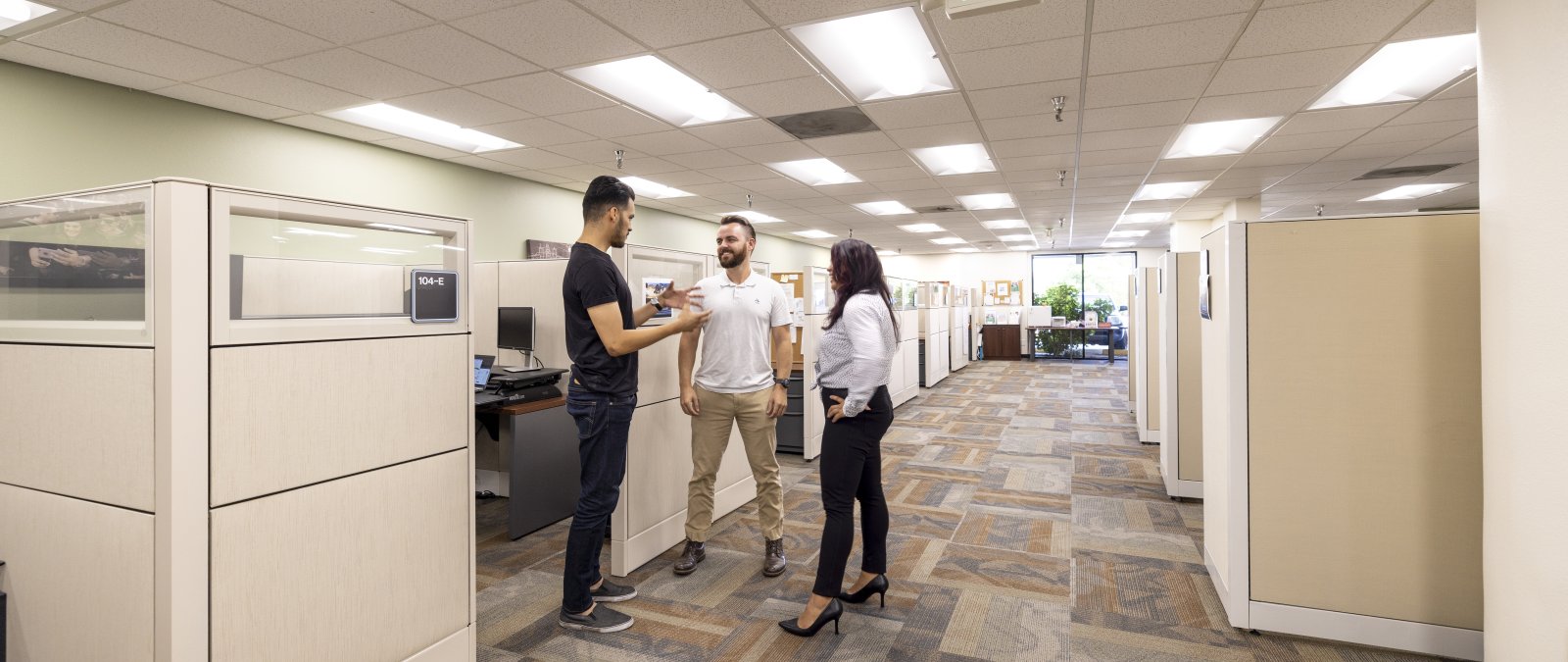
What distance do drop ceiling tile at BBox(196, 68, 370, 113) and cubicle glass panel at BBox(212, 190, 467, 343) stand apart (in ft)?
6.40

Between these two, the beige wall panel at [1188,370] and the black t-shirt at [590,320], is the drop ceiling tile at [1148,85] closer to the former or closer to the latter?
the beige wall panel at [1188,370]

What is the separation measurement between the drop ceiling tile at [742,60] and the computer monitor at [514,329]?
1.39 metres

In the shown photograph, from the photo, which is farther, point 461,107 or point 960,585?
point 461,107

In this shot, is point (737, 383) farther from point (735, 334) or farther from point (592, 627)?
point (592, 627)

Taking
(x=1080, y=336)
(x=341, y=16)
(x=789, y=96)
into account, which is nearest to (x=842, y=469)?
(x=789, y=96)

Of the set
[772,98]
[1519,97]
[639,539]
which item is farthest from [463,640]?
[772,98]

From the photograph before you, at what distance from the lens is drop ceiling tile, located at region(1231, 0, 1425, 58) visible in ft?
8.72

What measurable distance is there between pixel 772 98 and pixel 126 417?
10.2ft

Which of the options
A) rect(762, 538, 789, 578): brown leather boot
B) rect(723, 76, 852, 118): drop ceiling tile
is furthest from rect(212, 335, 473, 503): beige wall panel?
rect(723, 76, 852, 118): drop ceiling tile

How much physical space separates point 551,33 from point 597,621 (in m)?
2.31

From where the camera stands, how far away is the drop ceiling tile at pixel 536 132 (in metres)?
4.29

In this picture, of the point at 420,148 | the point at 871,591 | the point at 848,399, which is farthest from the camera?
the point at 420,148

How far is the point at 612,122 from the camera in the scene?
4234 mm

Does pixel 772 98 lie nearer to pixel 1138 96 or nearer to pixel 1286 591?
pixel 1138 96
